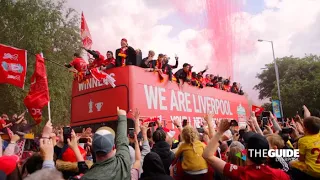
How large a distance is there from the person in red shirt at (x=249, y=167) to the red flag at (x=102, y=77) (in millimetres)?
5703

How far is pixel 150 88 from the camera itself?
28.1 ft

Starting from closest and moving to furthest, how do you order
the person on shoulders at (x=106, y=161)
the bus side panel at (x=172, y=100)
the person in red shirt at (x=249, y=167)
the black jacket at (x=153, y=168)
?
the person on shoulders at (x=106, y=161) → the person in red shirt at (x=249, y=167) → the black jacket at (x=153, y=168) → the bus side panel at (x=172, y=100)

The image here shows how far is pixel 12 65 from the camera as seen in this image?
775cm

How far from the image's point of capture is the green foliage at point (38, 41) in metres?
16.0

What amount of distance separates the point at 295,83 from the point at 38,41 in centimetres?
2744

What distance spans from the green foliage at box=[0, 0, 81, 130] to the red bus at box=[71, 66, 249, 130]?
7655 mm

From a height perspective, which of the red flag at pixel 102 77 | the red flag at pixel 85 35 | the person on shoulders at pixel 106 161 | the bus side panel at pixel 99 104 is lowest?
the person on shoulders at pixel 106 161

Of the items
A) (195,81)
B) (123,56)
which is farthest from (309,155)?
(195,81)

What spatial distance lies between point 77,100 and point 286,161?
6554 millimetres

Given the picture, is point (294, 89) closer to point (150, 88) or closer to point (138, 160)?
point (150, 88)

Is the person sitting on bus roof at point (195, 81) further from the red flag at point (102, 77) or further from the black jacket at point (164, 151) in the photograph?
the black jacket at point (164, 151)

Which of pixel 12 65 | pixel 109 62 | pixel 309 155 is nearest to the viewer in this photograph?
pixel 309 155

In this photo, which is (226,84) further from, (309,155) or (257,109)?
(309,155)

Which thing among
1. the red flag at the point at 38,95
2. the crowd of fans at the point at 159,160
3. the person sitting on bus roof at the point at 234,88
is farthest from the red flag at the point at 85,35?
the person sitting on bus roof at the point at 234,88
